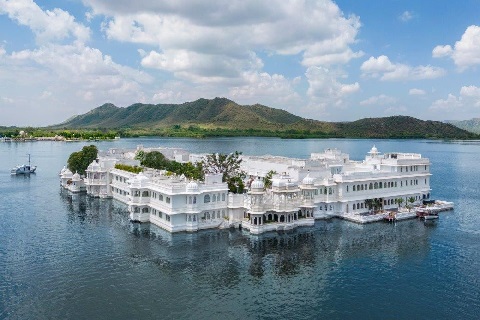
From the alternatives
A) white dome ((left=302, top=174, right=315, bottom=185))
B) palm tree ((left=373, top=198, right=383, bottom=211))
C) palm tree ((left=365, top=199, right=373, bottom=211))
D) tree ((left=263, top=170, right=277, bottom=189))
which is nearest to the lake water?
palm tree ((left=373, top=198, right=383, bottom=211))

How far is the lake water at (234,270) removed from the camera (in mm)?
34344

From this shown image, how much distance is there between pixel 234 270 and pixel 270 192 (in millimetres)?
19091

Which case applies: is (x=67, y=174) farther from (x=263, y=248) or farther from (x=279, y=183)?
(x=263, y=248)

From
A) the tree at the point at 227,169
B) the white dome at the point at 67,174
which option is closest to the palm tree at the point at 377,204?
the tree at the point at 227,169

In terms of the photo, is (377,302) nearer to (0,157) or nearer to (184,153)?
(184,153)

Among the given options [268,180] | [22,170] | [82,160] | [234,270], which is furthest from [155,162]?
[22,170]

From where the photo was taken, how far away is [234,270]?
42.4 metres

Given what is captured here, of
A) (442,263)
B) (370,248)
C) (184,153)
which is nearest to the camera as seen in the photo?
(442,263)

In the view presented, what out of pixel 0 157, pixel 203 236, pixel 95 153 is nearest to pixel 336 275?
pixel 203 236

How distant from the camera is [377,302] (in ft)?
118

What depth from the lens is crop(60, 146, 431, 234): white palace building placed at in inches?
2164

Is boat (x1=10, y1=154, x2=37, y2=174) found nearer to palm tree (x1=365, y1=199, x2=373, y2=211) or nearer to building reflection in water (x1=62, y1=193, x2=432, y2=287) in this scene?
building reflection in water (x1=62, y1=193, x2=432, y2=287)

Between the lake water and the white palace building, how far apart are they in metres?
2.14

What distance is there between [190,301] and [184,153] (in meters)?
70.7
